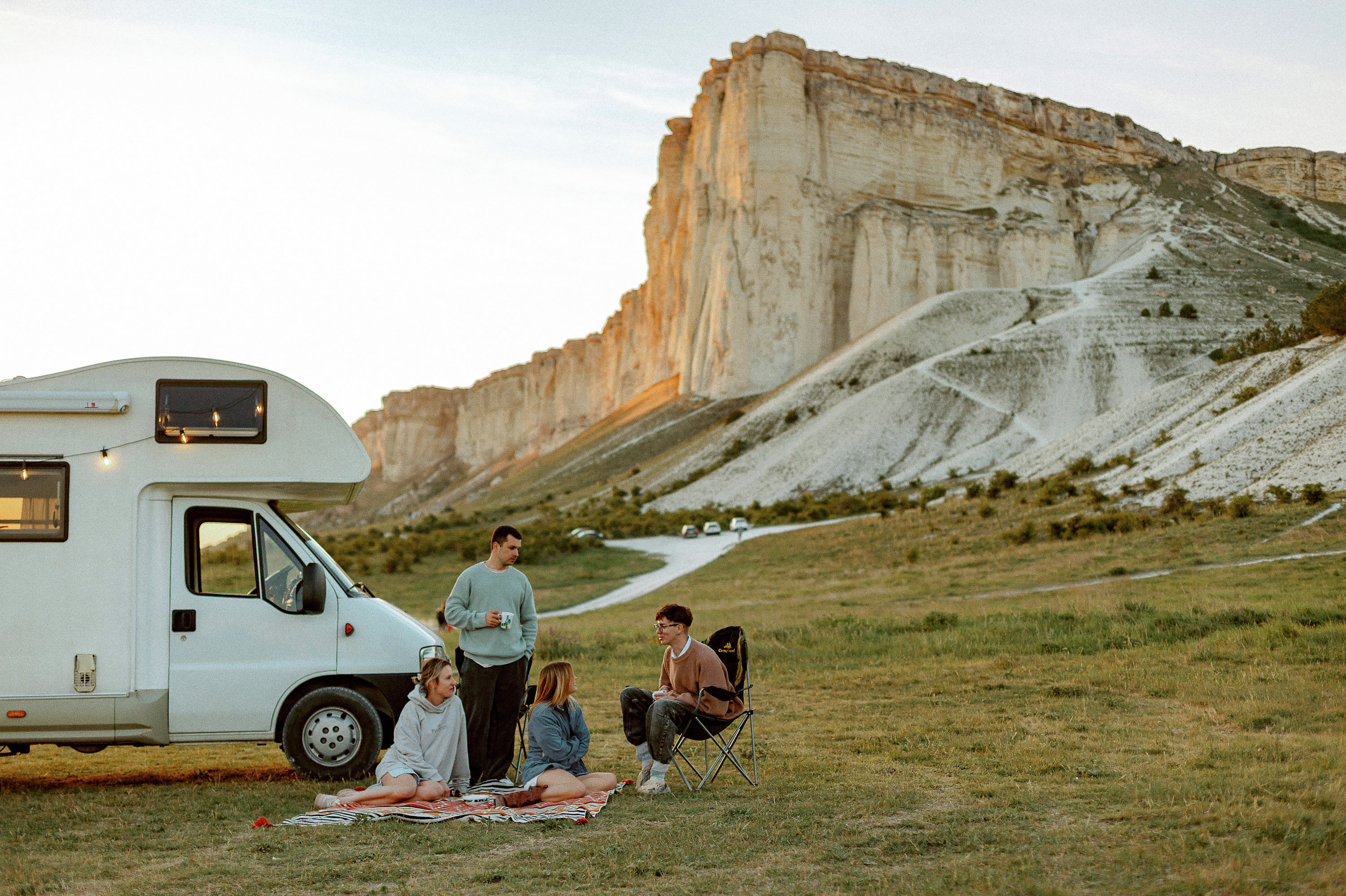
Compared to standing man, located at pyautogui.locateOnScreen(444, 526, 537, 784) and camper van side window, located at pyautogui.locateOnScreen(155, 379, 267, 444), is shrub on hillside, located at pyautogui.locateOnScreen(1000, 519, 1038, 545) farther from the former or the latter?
camper van side window, located at pyautogui.locateOnScreen(155, 379, 267, 444)

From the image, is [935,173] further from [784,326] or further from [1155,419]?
[1155,419]

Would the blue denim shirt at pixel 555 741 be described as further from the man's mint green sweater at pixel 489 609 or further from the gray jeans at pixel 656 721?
the man's mint green sweater at pixel 489 609

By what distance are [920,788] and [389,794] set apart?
361 cm

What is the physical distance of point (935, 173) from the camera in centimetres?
10112

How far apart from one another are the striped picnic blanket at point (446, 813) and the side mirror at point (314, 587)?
1.75m

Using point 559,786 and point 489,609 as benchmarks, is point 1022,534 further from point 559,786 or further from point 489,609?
point 559,786

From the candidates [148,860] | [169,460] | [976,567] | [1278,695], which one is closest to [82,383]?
[169,460]

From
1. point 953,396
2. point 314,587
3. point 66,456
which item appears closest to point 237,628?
point 314,587

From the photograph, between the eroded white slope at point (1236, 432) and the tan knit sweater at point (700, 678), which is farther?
the eroded white slope at point (1236, 432)

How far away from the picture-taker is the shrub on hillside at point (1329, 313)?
35.1m

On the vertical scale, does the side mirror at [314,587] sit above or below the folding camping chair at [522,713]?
above

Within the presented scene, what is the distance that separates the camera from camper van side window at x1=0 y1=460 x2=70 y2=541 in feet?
28.3

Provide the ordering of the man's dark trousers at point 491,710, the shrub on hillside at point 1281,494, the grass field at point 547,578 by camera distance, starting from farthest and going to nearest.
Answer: the grass field at point 547,578 < the shrub on hillside at point 1281,494 < the man's dark trousers at point 491,710

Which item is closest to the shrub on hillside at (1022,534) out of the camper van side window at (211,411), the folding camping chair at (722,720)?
the folding camping chair at (722,720)
